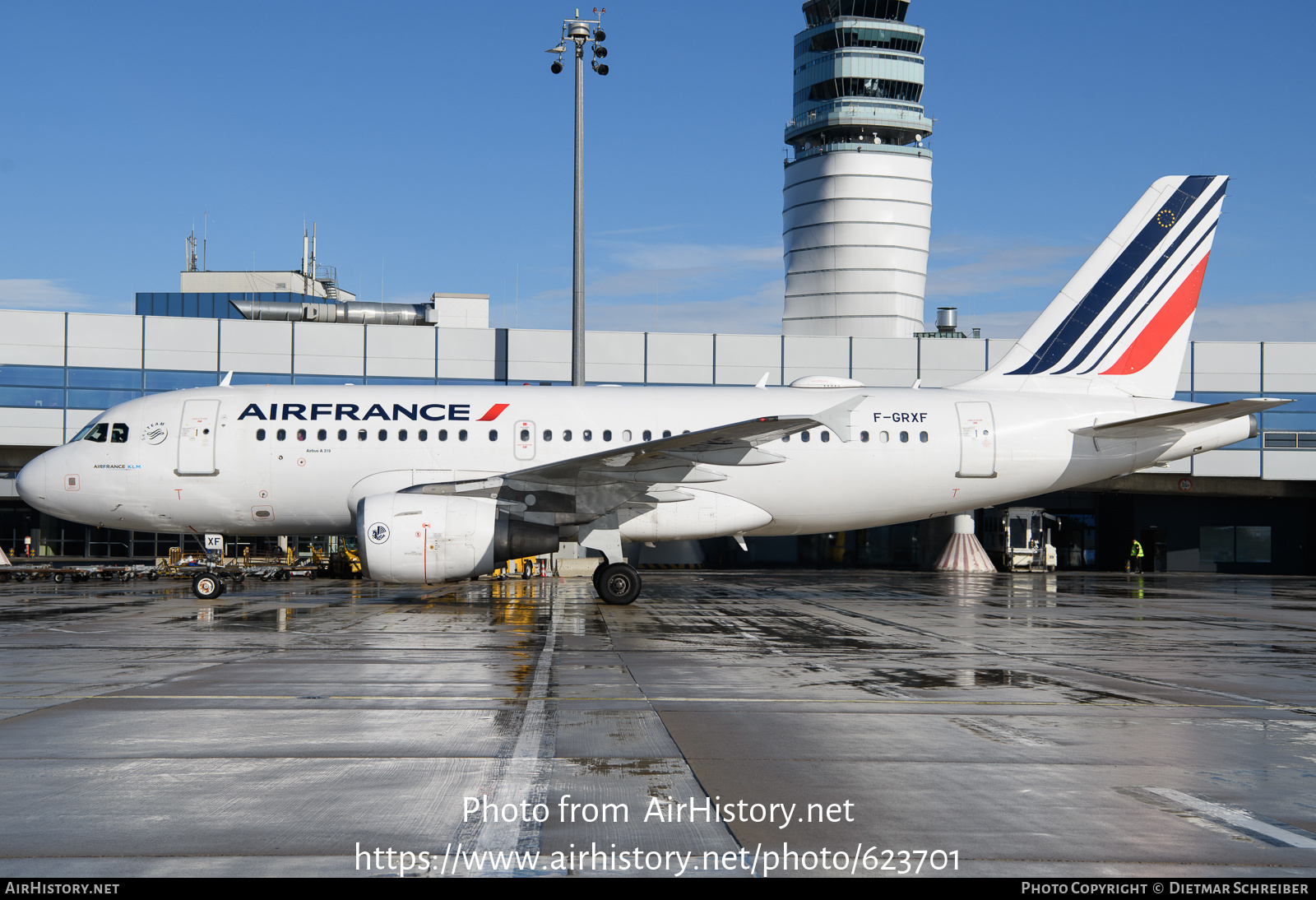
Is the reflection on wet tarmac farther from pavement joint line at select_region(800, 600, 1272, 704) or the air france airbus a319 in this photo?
the air france airbus a319

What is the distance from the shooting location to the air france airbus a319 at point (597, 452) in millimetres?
18625

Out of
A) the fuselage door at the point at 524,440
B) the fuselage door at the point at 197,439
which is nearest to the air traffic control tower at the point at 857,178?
the fuselage door at the point at 524,440

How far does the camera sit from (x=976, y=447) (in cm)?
2003

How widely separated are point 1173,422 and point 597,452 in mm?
11271

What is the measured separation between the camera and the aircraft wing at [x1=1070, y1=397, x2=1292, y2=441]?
1842cm

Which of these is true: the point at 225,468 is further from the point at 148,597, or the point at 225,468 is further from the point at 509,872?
the point at 509,872

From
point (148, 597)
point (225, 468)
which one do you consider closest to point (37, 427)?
point (148, 597)

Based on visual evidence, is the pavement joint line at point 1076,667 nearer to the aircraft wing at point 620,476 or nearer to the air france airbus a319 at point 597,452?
the aircraft wing at point 620,476

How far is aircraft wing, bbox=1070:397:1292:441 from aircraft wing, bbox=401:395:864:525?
19.1ft

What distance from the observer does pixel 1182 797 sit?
5.96m

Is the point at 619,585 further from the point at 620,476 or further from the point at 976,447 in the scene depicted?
the point at 976,447

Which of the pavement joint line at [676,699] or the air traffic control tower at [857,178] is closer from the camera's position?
the pavement joint line at [676,699]

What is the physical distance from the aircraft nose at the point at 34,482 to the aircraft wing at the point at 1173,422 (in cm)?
2047

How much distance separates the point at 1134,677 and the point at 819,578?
2099cm
